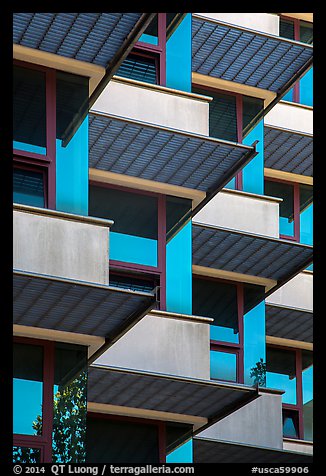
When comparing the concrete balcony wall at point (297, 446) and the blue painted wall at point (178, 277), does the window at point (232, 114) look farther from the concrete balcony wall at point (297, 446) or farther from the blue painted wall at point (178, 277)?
the concrete balcony wall at point (297, 446)

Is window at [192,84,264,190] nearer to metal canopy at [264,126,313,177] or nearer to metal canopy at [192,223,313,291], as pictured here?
metal canopy at [192,223,313,291]

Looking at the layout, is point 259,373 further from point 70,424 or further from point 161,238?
point 70,424

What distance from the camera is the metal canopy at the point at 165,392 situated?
17.3 meters

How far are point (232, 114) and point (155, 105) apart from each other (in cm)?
206

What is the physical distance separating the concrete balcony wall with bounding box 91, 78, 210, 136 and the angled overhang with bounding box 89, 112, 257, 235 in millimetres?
378

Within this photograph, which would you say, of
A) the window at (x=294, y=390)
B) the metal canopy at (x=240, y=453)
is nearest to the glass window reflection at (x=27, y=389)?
the metal canopy at (x=240, y=453)

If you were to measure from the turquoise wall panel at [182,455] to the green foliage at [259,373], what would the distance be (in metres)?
1.51

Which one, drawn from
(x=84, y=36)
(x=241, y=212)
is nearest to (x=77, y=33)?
(x=84, y=36)

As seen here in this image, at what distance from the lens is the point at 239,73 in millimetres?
20484

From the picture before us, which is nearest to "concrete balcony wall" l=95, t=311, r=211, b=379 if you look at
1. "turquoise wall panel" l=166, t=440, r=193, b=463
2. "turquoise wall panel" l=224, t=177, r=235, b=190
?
"turquoise wall panel" l=166, t=440, r=193, b=463

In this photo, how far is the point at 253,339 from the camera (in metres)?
19.6

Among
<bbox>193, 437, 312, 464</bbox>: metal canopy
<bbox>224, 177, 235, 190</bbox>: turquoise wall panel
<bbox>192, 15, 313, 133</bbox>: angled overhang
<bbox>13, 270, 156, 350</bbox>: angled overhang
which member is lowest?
<bbox>193, 437, 312, 464</bbox>: metal canopy

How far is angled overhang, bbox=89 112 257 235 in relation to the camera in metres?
17.6
